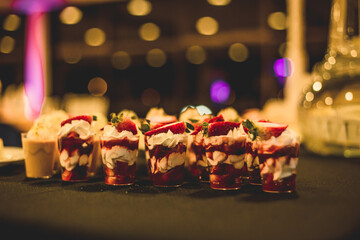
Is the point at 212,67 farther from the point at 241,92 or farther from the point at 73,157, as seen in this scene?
the point at 73,157

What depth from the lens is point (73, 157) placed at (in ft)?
3.98

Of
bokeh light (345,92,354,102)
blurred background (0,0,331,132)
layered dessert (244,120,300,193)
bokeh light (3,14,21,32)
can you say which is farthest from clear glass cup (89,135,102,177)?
bokeh light (3,14,21,32)

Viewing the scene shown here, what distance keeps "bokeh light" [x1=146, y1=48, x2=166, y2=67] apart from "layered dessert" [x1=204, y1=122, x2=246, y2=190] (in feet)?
18.0

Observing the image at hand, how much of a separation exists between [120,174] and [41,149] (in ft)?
1.11

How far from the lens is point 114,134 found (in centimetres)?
115

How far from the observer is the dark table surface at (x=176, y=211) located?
2.26 feet

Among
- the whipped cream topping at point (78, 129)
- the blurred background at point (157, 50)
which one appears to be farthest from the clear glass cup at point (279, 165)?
the blurred background at point (157, 50)

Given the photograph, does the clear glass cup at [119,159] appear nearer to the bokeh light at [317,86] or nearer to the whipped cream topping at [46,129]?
the whipped cream topping at [46,129]

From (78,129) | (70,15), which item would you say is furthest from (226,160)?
(70,15)

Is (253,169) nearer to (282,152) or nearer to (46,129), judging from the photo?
(282,152)

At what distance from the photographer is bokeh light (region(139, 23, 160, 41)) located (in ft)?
21.2

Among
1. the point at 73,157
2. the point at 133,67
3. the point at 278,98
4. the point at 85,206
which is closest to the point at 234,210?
the point at 85,206

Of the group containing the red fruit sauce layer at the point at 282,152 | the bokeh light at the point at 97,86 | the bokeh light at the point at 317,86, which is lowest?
the red fruit sauce layer at the point at 282,152

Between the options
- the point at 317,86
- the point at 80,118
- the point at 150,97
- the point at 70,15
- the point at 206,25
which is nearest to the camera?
the point at 80,118
